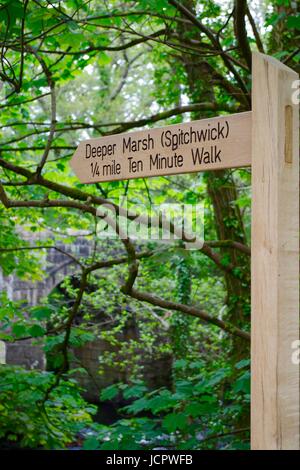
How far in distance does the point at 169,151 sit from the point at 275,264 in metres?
0.52

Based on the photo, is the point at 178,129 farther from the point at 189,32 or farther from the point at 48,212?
the point at 48,212

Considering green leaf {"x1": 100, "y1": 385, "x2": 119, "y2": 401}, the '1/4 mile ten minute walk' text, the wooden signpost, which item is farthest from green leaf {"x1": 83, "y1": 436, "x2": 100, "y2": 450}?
the wooden signpost

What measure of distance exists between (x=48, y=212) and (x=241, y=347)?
1.98 metres

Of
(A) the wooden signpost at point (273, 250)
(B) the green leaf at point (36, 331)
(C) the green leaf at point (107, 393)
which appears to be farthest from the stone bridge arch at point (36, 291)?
(A) the wooden signpost at point (273, 250)

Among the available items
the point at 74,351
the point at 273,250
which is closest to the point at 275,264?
the point at 273,250

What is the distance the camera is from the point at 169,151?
6.97 feet

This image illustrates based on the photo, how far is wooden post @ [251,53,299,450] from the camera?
1810 mm

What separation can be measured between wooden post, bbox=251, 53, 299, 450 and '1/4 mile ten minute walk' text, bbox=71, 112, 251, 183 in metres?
0.10

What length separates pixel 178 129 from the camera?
2105 millimetres

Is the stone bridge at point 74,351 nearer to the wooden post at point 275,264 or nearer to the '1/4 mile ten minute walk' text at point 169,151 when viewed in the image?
the '1/4 mile ten minute walk' text at point 169,151

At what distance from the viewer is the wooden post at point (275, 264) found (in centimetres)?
181

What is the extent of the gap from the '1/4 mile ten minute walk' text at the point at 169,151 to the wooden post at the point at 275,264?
10 cm
